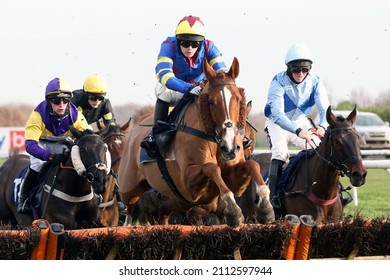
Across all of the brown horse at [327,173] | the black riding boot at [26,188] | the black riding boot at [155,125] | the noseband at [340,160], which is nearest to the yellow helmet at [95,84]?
the black riding boot at [26,188]

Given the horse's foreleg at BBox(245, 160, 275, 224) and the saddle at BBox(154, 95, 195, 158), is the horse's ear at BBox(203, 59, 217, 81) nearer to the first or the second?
the saddle at BBox(154, 95, 195, 158)

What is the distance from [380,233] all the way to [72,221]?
142 inches

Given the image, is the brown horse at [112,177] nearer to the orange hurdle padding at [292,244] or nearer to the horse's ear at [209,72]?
the horse's ear at [209,72]

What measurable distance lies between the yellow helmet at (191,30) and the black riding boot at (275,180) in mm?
1802

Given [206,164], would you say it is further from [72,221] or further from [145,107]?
[145,107]

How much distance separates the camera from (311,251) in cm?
632

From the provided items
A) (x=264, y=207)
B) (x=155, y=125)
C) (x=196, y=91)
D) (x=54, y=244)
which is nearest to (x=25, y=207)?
(x=155, y=125)

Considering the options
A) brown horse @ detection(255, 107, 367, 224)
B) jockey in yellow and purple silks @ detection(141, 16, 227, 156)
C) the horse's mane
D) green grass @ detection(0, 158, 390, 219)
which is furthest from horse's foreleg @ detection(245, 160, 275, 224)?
green grass @ detection(0, 158, 390, 219)

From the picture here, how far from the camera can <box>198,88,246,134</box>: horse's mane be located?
25.2 ft

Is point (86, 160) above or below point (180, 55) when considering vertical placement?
below

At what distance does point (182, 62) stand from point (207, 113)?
1105mm

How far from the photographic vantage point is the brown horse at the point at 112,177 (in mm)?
10187
